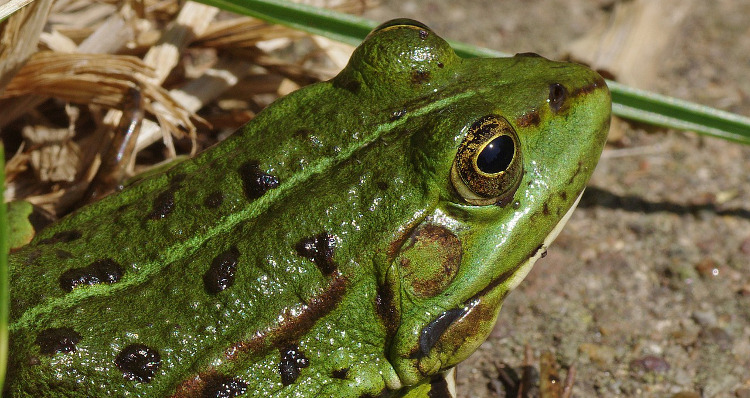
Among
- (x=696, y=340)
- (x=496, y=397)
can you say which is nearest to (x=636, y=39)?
(x=696, y=340)

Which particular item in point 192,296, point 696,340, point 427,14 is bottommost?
point 696,340

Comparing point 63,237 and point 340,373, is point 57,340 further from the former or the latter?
point 340,373

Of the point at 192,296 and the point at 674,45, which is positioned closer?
the point at 192,296

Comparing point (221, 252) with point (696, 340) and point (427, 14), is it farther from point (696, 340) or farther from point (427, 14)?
point (427, 14)

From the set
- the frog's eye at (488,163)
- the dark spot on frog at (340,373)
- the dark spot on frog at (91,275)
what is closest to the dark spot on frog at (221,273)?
the dark spot on frog at (91,275)

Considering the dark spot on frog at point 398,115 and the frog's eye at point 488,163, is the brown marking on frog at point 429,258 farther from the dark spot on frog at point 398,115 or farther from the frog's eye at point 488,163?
the dark spot on frog at point 398,115
